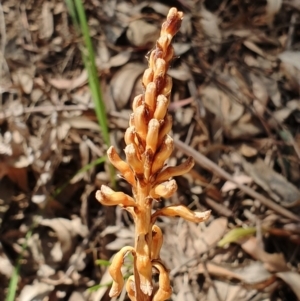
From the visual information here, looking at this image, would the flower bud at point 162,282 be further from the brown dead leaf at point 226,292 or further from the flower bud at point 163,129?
the brown dead leaf at point 226,292

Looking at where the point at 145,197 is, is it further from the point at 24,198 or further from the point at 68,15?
the point at 68,15

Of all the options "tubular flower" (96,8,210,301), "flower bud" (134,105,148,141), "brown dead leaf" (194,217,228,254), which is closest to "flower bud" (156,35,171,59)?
"tubular flower" (96,8,210,301)

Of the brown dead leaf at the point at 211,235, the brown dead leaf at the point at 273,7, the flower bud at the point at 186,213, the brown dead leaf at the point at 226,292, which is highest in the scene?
the flower bud at the point at 186,213

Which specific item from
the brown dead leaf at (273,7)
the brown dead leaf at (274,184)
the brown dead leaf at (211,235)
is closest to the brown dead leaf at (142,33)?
the brown dead leaf at (273,7)

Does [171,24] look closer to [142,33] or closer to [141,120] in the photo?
[141,120]

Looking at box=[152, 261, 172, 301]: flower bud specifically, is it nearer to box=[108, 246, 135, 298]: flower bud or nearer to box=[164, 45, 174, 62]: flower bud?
box=[108, 246, 135, 298]: flower bud

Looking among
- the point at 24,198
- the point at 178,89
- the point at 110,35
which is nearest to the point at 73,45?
the point at 110,35

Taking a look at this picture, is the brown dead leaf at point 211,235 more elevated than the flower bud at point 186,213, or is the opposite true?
the flower bud at point 186,213
